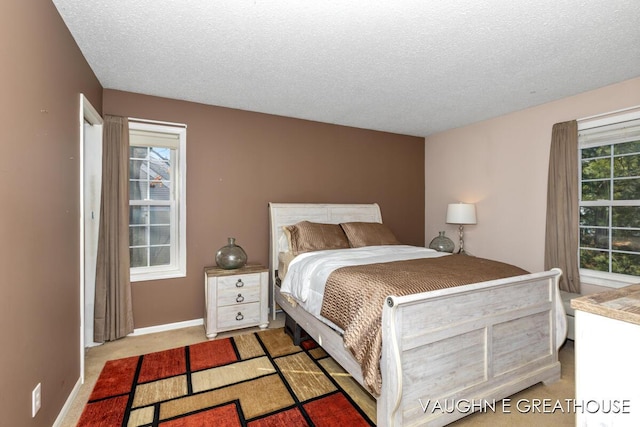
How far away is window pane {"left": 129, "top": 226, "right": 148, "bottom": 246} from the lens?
3260mm

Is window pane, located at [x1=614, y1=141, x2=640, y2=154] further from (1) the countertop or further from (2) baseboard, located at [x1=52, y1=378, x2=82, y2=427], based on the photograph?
(2) baseboard, located at [x1=52, y1=378, x2=82, y2=427]

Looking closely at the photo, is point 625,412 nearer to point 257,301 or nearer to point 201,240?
point 257,301

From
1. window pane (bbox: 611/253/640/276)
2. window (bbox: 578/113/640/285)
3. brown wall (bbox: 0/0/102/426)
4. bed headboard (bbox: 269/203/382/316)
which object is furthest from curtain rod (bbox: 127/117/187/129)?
window pane (bbox: 611/253/640/276)

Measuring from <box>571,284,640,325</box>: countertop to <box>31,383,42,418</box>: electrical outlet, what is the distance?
249 centimetres

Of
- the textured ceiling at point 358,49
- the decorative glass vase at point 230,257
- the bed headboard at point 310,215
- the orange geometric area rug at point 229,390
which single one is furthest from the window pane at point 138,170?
the orange geometric area rug at point 229,390

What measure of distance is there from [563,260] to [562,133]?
1.39 m

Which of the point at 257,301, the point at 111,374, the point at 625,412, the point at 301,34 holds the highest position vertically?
the point at 301,34

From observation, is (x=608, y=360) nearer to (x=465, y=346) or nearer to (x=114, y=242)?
(x=465, y=346)

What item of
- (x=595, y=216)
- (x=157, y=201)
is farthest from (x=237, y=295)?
(x=595, y=216)

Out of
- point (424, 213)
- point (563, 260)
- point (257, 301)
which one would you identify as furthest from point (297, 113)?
point (563, 260)

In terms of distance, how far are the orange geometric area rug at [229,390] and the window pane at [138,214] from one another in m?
1.40

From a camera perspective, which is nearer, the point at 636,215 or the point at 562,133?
the point at 636,215

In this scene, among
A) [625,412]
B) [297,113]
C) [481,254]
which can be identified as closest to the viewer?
[625,412]

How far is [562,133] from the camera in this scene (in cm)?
324
